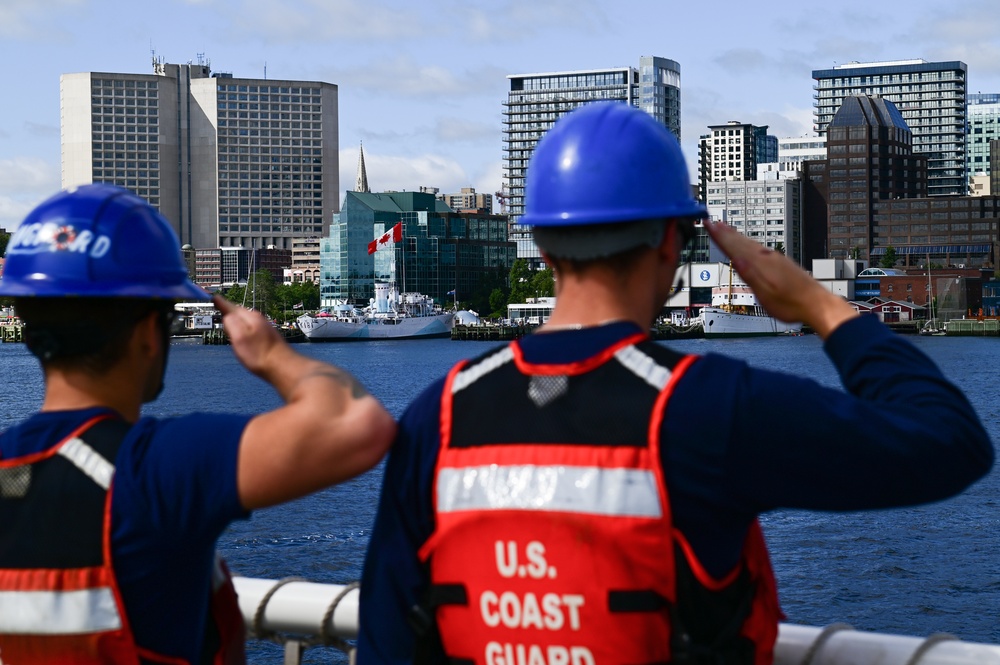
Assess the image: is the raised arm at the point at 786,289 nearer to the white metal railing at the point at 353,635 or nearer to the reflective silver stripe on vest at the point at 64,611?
the white metal railing at the point at 353,635

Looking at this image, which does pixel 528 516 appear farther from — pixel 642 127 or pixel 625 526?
pixel 642 127

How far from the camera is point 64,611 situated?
205cm

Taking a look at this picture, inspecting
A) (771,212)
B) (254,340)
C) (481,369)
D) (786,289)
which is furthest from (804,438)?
(771,212)

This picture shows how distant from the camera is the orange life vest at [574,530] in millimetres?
1892

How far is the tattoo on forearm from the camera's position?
2004mm

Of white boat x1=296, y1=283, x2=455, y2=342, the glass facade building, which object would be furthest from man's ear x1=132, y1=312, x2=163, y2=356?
the glass facade building

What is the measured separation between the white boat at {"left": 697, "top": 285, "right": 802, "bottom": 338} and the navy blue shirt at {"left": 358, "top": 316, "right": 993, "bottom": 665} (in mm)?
115398

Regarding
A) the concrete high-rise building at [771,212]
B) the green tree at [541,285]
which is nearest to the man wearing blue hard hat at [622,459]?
the green tree at [541,285]

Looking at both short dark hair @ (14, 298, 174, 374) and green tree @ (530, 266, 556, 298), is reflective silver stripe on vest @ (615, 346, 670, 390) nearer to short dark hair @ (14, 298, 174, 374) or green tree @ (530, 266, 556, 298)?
short dark hair @ (14, 298, 174, 374)

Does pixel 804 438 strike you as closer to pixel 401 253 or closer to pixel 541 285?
pixel 541 285

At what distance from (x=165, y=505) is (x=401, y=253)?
145249 millimetres

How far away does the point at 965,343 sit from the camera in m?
109

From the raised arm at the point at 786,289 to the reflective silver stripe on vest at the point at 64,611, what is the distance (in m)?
1.20

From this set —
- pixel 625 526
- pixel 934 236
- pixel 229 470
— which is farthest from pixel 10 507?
pixel 934 236
